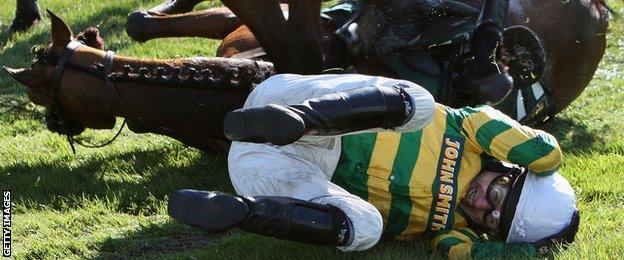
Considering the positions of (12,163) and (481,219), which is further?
(12,163)

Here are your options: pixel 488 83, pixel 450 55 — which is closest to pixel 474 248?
pixel 488 83

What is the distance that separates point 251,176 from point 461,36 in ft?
6.18

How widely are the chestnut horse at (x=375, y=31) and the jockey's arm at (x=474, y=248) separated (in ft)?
4.21

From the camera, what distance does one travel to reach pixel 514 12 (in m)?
5.50

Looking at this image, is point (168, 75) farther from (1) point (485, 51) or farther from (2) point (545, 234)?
(2) point (545, 234)

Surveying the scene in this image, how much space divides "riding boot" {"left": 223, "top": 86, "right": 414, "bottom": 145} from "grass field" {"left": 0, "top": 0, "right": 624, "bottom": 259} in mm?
600

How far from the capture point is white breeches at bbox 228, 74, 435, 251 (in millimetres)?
3533

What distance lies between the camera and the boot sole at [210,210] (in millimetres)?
3225

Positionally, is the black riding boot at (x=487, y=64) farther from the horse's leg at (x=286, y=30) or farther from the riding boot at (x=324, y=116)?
Result: the riding boot at (x=324, y=116)

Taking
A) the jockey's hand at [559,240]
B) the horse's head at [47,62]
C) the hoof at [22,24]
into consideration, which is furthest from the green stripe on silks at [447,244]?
the hoof at [22,24]

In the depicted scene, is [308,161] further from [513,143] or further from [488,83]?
[488,83]

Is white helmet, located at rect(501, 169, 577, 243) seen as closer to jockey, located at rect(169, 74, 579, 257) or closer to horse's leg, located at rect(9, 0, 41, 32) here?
jockey, located at rect(169, 74, 579, 257)

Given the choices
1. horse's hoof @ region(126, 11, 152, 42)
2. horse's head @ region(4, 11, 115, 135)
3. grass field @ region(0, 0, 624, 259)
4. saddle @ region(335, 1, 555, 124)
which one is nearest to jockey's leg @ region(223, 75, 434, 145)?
grass field @ region(0, 0, 624, 259)

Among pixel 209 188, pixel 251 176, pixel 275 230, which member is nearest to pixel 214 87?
pixel 209 188
